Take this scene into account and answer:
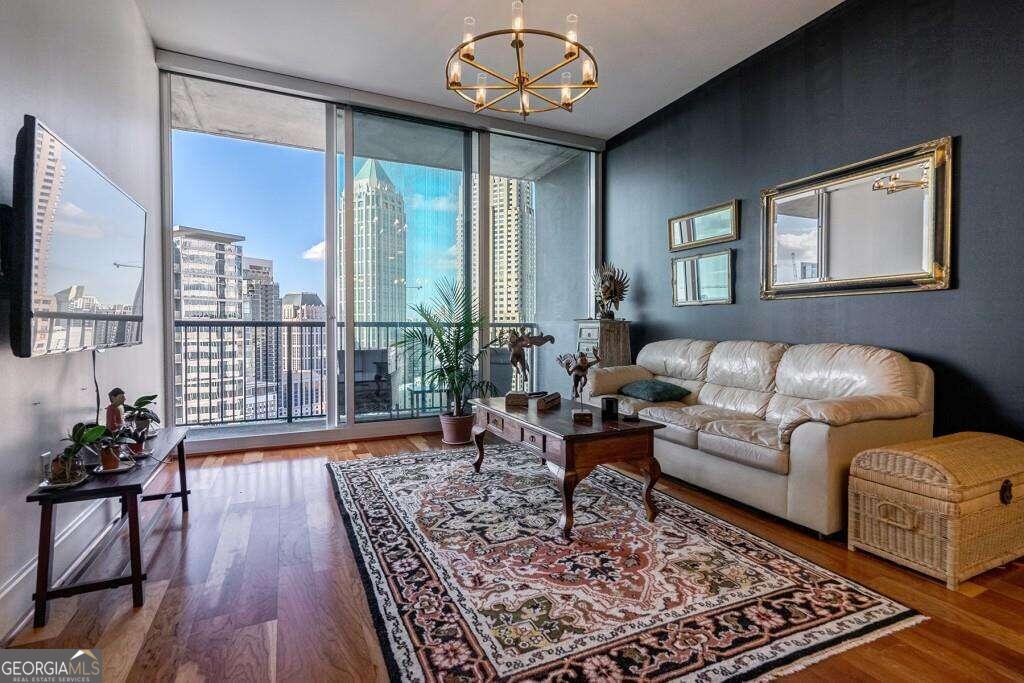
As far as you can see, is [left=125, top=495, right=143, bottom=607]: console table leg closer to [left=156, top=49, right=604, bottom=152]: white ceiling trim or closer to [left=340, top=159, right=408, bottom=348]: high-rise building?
[left=340, top=159, right=408, bottom=348]: high-rise building

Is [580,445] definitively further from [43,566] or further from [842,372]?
[43,566]

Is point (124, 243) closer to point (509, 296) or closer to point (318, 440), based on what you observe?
point (318, 440)

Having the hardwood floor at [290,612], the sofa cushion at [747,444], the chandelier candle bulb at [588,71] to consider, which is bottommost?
the hardwood floor at [290,612]

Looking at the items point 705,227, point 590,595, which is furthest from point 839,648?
point 705,227

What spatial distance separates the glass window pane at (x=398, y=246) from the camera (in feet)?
14.2

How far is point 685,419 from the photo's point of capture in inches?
116

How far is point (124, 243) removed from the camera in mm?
2379

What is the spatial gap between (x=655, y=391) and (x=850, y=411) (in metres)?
1.47

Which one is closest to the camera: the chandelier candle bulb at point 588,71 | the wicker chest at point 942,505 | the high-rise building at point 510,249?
the wicker chest at point 942,505

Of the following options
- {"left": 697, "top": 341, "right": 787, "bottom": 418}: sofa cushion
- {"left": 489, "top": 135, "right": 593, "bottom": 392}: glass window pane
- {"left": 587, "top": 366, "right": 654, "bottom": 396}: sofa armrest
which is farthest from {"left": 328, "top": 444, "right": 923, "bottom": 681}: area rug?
{"left": 489, "top": 135, "right": 593, "bottom": 392}: glass window pane

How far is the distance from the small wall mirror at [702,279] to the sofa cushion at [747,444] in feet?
4.87

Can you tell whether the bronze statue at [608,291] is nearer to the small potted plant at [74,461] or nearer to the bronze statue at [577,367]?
the bronze statue at [577,367]

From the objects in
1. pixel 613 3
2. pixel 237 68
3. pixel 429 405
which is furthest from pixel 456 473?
pixel 237 68

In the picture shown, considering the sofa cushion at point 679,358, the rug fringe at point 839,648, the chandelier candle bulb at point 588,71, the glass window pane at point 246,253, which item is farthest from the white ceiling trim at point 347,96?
the rug fringe at point 839,648
